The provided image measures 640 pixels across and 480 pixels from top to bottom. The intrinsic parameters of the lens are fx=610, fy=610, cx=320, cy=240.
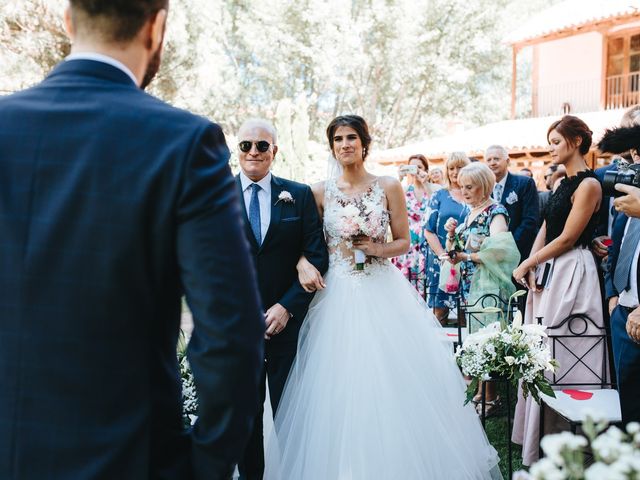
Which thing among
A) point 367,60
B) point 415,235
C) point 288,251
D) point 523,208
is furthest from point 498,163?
point 367,60

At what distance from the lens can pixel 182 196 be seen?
51.7 inches

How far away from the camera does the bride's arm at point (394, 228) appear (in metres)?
4.16

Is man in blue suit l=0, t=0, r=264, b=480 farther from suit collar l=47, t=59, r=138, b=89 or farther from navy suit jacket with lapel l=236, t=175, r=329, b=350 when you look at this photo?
navy suit jacket with lapel l=236, t=175, r=329, b=350

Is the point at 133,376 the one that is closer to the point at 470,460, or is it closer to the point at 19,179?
the point at 19,179

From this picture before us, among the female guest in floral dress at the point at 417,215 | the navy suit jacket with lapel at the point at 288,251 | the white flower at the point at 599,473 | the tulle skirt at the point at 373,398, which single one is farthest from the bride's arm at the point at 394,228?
the female guest in floral dress at the point at 417,215

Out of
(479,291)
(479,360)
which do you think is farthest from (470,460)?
(479,291)

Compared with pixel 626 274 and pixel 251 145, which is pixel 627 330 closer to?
pixel 626 274

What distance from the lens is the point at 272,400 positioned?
12.5ft

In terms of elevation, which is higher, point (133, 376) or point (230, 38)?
point (230, 38)

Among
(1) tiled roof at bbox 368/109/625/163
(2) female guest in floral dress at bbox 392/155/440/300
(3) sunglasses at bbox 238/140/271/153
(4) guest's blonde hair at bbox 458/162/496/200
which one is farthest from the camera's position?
(1) tiled roof at bbox 368/109/625/163

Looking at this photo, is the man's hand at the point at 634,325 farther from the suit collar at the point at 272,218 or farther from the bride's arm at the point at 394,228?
the suit collar at the point at 272,218

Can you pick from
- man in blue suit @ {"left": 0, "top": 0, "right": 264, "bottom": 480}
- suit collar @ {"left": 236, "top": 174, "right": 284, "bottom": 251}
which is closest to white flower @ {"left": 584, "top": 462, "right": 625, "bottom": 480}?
man in blue suit @ {"left": 0, "top": 0, "right": 264, "bottom": 480}

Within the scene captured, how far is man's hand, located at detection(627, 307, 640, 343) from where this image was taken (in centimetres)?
286

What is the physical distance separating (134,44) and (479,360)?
2.83 meters
